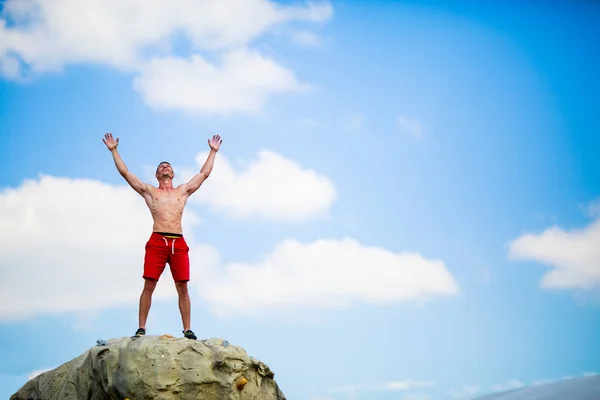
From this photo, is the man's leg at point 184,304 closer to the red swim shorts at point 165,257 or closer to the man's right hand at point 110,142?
the red swim shorts at point 165,257

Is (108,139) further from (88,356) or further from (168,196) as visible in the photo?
(88,356)

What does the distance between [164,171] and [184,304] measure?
242cm

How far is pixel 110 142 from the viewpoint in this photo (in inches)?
489

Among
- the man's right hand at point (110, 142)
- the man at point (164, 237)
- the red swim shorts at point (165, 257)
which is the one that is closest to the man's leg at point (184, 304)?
the man at point (164, 237)

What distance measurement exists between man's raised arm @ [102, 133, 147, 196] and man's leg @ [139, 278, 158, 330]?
64.3 inches

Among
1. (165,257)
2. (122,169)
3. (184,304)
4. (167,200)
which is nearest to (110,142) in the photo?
(122,169)

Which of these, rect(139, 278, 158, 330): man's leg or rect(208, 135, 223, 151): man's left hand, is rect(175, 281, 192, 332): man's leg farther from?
rect(208, 135, 223, 151): man's left hand

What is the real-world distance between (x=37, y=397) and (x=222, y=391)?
11.5 feet

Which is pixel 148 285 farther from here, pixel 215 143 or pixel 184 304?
pixel 215 143

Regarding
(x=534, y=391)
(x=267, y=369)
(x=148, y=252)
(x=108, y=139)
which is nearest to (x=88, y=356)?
(x=148, y=252)

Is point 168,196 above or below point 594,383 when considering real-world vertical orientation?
above

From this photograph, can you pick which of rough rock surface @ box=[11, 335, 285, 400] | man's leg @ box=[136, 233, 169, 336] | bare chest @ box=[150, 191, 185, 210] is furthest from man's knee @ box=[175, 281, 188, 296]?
bare chest @ box=[150, 191, 185, 210]

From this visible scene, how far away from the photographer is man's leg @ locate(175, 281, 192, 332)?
11.7m

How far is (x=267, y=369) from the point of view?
11.7 metres
